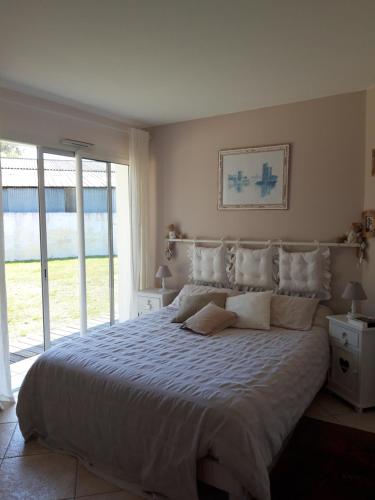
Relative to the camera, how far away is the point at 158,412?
1925 millimetres

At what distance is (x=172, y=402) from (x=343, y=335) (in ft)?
5.60

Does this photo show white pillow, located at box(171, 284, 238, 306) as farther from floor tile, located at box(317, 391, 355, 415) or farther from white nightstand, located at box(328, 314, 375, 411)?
floor tile, located at box(317, 391, 355, 415)

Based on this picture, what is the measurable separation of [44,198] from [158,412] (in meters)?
2.37

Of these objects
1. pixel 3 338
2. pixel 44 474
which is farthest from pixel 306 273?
pixel 3 338

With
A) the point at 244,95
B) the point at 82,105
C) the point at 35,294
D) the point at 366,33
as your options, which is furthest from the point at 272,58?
the point at 35,294

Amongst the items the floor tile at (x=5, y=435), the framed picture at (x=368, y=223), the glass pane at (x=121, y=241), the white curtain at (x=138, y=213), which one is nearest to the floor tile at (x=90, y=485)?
the floor tile at (x=5, y=435)

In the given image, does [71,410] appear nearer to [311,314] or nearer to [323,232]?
[311,314]

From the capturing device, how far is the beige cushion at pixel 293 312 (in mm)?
3129

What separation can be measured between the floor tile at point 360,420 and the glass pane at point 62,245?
2.69 meters

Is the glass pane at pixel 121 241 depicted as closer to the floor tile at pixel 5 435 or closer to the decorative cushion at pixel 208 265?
the decorative cushion at pixel 208 265

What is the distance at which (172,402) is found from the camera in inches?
75.4

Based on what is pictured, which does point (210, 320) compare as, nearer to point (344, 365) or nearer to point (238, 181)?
point (344, 365)

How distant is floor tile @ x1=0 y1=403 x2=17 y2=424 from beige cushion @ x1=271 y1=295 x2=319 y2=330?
2.24m

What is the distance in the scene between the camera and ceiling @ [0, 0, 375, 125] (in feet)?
6.35
